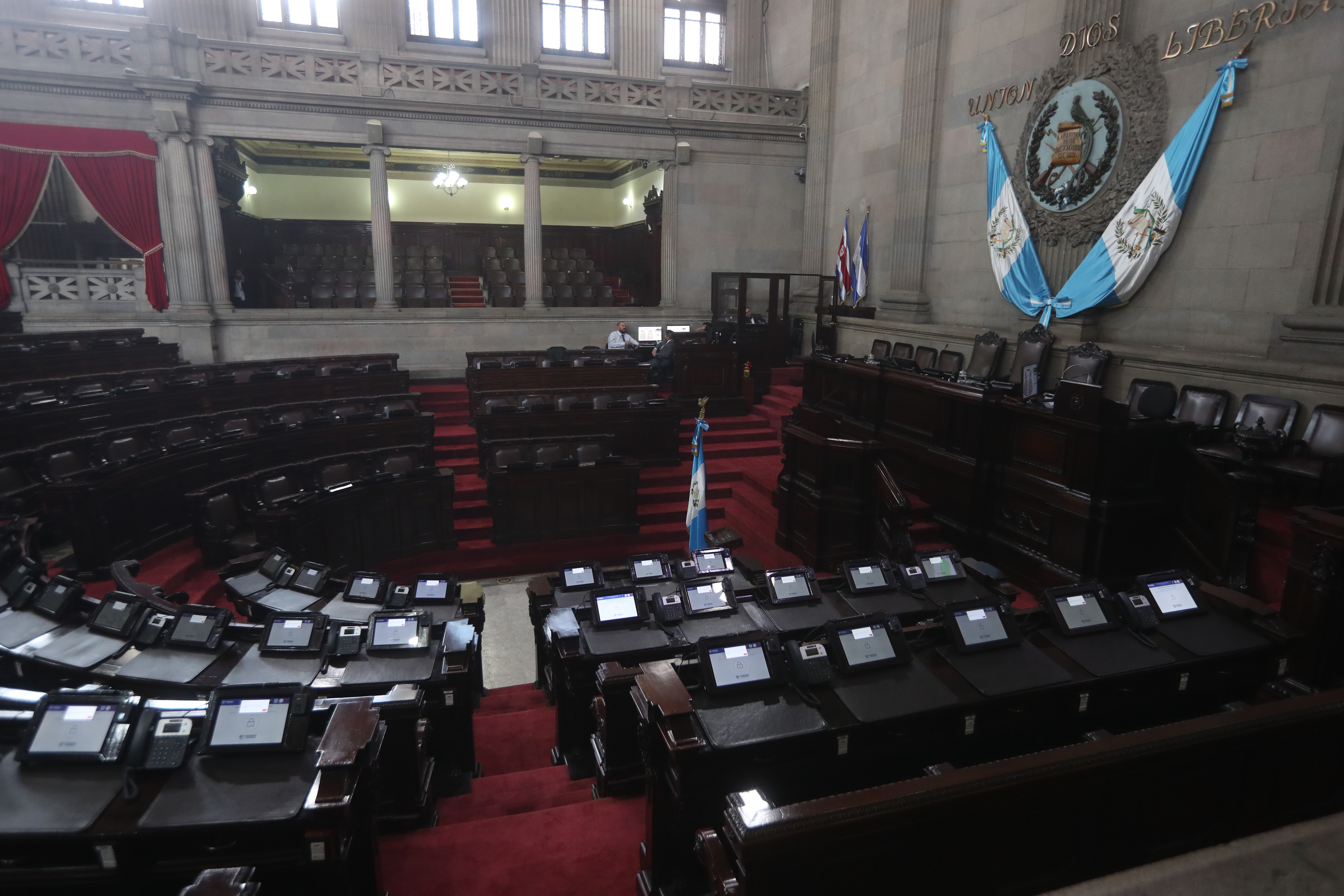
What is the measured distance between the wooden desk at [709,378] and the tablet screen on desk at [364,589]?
271 inches

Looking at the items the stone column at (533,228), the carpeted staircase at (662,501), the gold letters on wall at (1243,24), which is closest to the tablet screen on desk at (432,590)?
the carpeted staircase at (662,501)

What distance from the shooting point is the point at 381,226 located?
12.6 m

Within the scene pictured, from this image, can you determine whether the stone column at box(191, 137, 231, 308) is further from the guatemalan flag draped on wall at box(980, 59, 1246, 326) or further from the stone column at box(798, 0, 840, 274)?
the guatemalan flag draped on wall at box(980, 59, 1246, 326)

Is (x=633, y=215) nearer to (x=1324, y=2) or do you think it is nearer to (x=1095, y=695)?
(x=1324, y=2)

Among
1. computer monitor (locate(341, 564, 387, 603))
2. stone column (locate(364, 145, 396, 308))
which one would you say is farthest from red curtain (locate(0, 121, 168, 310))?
computer monitor (locate(341, 564, 387, 603))

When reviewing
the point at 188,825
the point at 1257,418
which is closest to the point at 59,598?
the point at 188,825

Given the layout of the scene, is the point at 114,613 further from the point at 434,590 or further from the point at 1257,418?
the point at 1257,418

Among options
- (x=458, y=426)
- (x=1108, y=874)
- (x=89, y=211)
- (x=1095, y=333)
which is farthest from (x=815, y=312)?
(x=89, y=211)

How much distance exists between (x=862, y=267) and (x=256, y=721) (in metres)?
11.8

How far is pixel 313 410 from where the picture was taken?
8688mm

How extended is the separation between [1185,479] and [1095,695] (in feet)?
10.0

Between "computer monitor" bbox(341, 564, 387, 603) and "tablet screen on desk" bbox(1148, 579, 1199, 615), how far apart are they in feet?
14.7

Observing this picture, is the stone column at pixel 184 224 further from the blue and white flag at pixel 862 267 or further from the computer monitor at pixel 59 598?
the blue and white flag at pixel 862 267

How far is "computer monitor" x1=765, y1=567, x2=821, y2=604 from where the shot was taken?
4328mm
